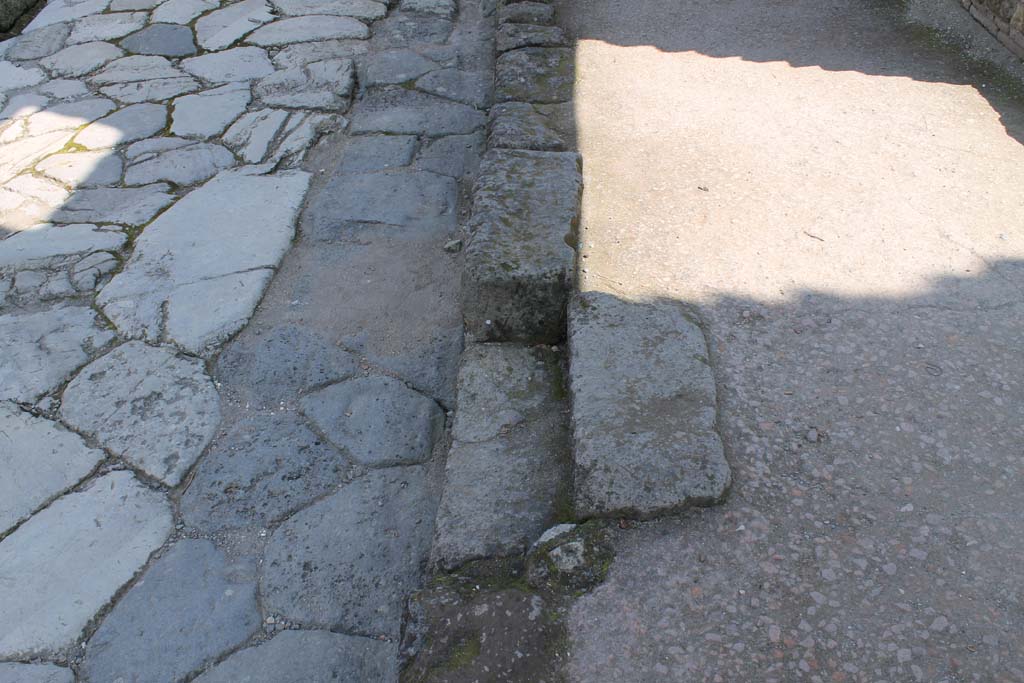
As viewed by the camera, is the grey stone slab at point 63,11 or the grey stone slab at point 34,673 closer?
the grey stone slab at point 34,673

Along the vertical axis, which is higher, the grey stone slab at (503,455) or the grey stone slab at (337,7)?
the grey stone slab at (503,455)

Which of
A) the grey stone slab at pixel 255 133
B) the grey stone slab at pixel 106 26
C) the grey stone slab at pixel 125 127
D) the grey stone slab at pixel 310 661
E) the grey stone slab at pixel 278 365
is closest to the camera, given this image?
the grey stone slab at pixel 310 661

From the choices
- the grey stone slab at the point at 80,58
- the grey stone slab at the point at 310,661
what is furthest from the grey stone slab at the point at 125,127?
the grey stone slab at the point at 310,661

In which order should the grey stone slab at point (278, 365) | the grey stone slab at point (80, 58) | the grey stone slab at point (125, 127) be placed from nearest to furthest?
the grey stone slab at point (278, 365)
the grey stone slab at point (125, 127)
the grey stone slab at point (80, 58)

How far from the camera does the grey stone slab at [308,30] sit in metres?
4.46

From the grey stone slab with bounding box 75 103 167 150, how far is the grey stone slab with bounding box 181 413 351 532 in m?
2.04

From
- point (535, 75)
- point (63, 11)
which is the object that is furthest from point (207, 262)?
point (63, 11)

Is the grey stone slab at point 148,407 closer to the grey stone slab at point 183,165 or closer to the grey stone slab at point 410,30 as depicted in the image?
the grey stone slab at point 183,165

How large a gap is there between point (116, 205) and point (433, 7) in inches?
95.1

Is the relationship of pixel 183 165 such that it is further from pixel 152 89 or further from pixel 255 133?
pixel 152 89

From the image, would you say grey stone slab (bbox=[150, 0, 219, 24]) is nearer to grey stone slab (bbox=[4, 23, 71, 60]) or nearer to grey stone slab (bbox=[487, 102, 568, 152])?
grey stone slab (bbox=[4, 23, 71, 60])

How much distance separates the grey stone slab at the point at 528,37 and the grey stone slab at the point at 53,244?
1.96 metres

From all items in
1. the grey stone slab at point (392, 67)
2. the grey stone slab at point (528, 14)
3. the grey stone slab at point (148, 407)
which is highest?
the grey stone slab at point (528, 14)

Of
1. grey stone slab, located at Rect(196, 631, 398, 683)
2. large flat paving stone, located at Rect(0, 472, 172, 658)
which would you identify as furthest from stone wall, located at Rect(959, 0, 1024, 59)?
large flat paving stone, located at Rect(0, 472, 172, 658)
